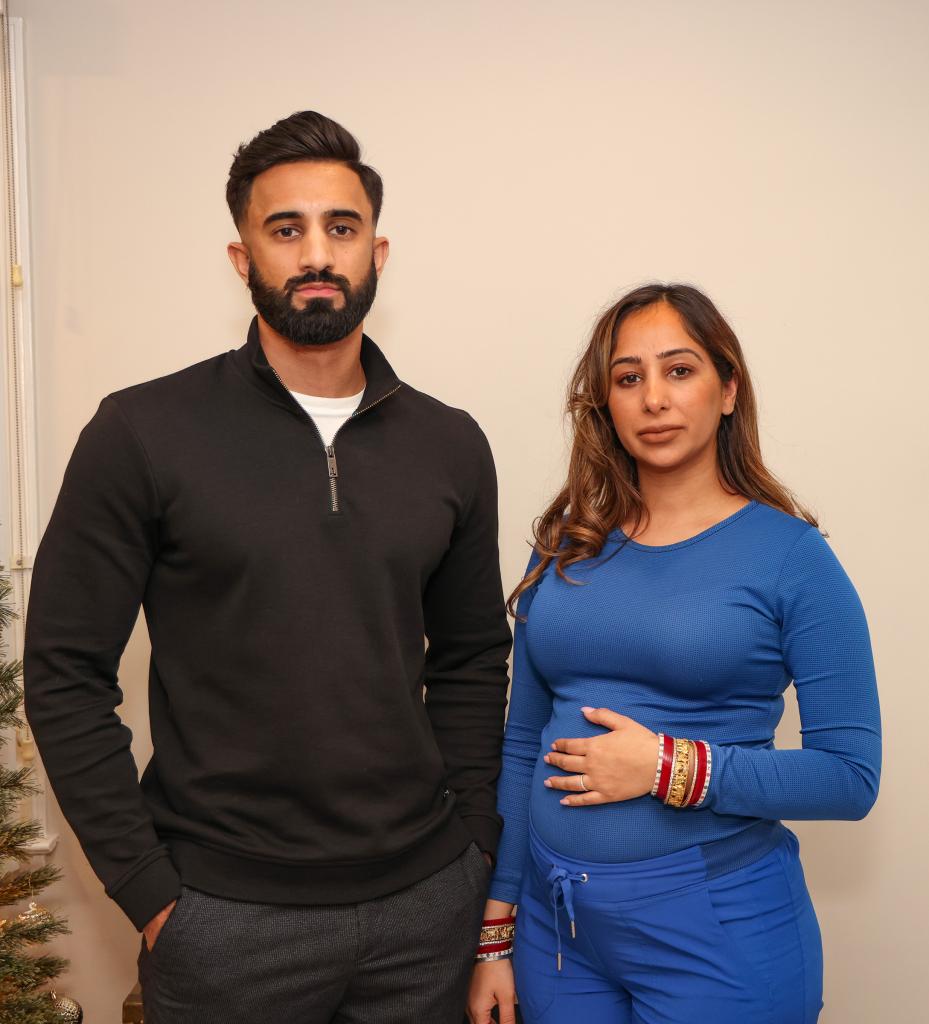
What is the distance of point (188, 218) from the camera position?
212 centimetres

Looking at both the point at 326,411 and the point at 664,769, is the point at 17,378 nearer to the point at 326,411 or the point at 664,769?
the point at 326,411

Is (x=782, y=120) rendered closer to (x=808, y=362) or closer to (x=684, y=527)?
(x=808, y=362)

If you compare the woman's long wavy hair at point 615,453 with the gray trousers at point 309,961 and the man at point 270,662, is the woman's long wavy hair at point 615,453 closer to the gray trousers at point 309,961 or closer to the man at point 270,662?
the man at point 270,662

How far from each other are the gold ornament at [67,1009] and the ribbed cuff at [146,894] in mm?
577

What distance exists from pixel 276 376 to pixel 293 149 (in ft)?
1.20

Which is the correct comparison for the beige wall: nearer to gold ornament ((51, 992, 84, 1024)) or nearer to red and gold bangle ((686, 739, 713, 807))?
gold ornament ((51, 992, 84, 1024))

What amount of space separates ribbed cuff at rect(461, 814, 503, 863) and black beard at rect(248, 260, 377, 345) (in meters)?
0.83

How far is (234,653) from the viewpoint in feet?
4.75

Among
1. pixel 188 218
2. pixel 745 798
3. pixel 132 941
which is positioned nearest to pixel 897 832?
pixel 745 798

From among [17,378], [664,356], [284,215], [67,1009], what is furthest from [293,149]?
[67,1009]

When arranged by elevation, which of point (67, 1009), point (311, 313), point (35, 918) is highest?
point (311, 313)

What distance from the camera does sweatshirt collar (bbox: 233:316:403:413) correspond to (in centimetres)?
154

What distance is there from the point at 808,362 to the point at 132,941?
2.03 metres

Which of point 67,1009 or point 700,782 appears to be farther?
point 67,1009
